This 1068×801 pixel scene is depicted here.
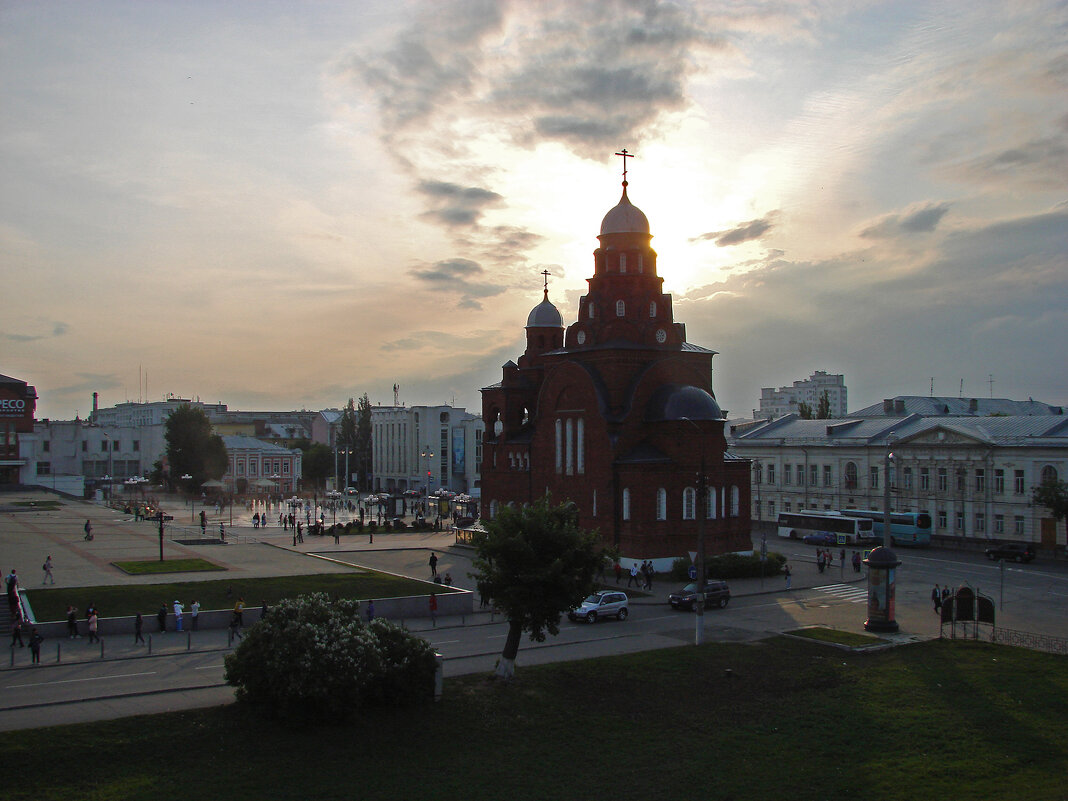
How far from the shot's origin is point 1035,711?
2105 centimetres

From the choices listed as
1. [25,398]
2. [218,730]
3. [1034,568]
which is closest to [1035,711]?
[218,730]

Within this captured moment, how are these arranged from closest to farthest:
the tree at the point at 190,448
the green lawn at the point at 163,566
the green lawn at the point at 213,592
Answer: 1. the green lawn at the point at 213,592
2. the green lawn at the point at 163,566
3. the tree at the point at 190,448

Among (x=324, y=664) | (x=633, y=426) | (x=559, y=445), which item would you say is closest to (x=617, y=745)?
(x=324, y=664)

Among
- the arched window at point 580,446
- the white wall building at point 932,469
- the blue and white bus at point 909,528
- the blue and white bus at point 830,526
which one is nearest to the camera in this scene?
the arched window at point 580,446

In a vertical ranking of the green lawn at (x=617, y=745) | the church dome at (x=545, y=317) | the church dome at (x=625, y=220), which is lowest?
the green lawn at (x=617, y=745)

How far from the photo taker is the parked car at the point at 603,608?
106 ft

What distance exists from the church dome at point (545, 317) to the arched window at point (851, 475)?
2416 centimetres

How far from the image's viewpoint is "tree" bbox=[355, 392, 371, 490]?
123 meters

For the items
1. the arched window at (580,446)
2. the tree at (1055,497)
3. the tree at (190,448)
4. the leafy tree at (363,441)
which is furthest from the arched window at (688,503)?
the leafy tree at (363,441)

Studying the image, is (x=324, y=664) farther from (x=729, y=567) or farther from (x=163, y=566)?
(x=729, y=567)

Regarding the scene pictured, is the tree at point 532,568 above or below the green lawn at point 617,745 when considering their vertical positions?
above

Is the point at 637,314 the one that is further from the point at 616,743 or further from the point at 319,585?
the point at 616,743

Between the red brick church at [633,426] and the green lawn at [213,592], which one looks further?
the red brick church at [633,426]

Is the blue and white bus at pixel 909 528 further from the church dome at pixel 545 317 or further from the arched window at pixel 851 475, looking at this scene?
the church dome at pixel 545 317
